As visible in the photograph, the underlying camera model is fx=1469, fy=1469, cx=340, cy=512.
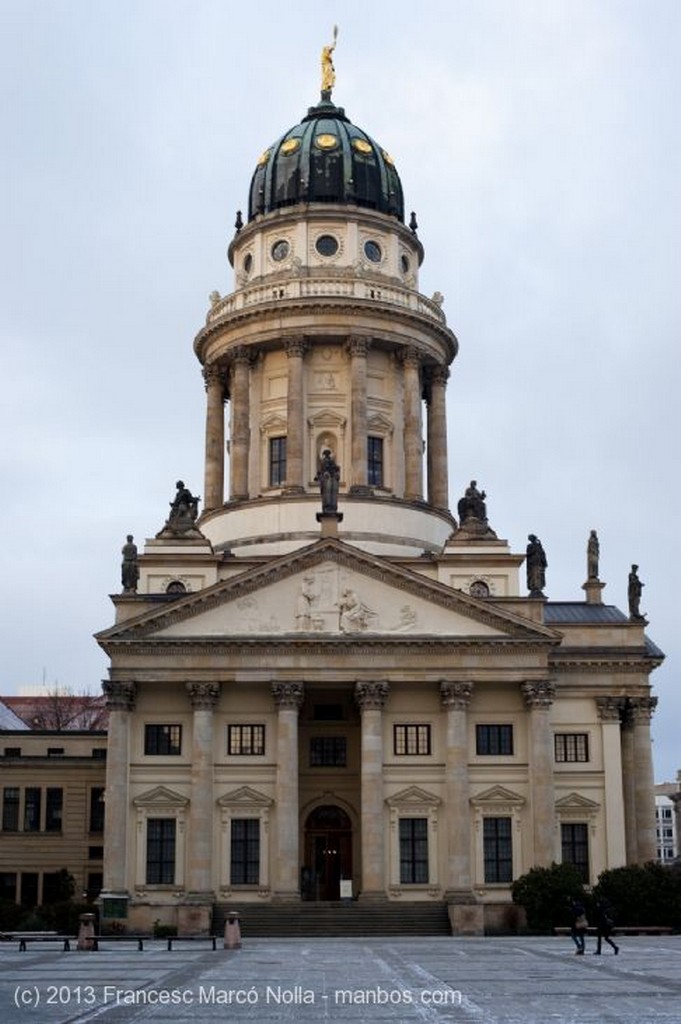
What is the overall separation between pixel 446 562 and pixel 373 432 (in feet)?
30.5

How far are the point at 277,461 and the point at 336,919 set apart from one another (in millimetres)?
26426

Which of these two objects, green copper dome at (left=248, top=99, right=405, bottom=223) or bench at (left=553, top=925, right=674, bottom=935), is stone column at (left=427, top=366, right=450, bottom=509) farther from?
bench at (left=553, top=925, right=674, bottom=935)

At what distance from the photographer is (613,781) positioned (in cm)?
6531

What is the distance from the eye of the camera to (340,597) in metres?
62.6

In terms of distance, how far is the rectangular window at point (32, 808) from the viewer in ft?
240

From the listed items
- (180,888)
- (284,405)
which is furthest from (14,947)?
(284,405)

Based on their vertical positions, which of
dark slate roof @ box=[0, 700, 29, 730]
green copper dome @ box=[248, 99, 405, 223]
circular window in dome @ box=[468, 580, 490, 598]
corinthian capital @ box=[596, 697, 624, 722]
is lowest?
corinthian capital @ box=[596, 697, 624, 722]

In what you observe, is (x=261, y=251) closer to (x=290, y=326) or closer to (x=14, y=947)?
(x=290, y=326)

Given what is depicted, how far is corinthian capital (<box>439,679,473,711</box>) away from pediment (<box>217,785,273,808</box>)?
8624mm

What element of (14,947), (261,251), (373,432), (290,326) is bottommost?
(14,947)

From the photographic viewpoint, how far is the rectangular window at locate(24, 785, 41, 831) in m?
73.1

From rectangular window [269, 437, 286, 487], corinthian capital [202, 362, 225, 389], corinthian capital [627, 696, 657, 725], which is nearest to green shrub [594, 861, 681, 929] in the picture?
corinthian capital [627, 696, 657, 725]

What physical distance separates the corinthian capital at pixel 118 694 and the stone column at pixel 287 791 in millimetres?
6126

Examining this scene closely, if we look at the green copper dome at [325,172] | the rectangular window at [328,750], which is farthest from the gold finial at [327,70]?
the rectangular window at [328,750]
